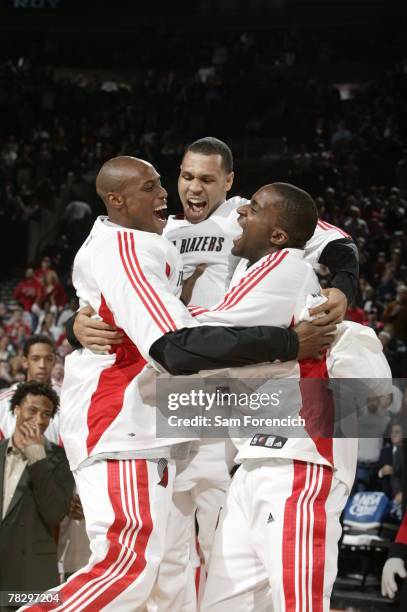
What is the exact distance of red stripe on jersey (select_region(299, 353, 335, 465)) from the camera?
344 cm

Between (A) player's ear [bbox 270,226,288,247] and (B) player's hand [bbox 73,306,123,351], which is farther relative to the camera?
(A) player's ear [bbox 270,226,288,247]

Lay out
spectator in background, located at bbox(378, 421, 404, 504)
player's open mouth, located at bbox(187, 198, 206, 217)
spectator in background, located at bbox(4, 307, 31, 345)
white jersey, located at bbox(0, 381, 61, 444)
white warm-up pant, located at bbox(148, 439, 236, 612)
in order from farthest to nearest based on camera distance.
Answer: spectator in background, located at bbox(4, 307, 31, 345)
spectator in background, located at bbox(378, 421, 404, 504)
white jersey, located at bbox(0, 381, 61, 444)
player's open mouth, located at bbox(187, 198, 206, 217)
white warm-up pant, located at bbox(148, 439, 236, 612)

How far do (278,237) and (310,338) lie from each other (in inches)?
17.2

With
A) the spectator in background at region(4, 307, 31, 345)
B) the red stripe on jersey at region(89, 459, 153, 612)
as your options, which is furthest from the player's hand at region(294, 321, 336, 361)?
the spectator in background at region(4, 307, 31, 345)

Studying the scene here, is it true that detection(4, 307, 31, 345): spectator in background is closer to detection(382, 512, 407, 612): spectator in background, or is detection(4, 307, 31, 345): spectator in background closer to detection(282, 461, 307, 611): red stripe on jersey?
detection(382, 512, 407, 612): spectator in background

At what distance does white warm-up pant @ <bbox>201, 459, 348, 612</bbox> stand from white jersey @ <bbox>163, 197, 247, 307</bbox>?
1047 millimetres

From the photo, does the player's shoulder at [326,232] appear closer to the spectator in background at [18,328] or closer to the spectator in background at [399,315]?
the spectator in background at [399,315]

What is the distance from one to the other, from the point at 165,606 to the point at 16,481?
5.38ft

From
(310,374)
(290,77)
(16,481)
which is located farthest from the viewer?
(290,77)

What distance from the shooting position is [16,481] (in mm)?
4953

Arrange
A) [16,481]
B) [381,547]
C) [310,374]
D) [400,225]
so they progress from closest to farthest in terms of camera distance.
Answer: [310,374], [16,481], [381,547], [400,225]

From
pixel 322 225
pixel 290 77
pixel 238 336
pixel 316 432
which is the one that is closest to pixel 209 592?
pixel 316 432

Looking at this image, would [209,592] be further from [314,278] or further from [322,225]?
[322,225]

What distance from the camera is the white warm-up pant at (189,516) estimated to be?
358cm
